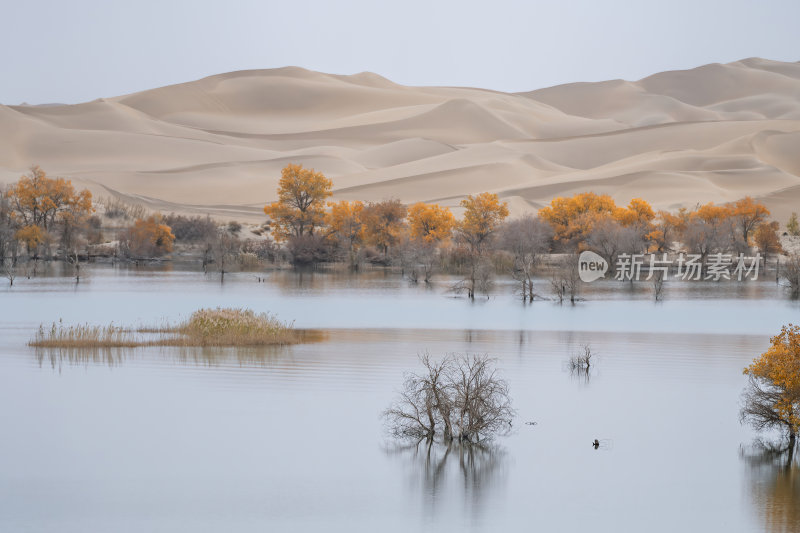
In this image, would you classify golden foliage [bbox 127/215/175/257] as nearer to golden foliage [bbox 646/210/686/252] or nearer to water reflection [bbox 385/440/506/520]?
golden foliage [bbox 646/210/686/252]

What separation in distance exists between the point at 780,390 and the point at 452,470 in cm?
530

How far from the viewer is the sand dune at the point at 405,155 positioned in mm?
127625

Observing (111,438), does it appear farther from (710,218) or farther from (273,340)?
(710,218)

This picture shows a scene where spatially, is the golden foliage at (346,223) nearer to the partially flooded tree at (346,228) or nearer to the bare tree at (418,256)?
the partially flooded tree at (346,228)

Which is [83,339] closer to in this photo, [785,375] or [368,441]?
[368,441]

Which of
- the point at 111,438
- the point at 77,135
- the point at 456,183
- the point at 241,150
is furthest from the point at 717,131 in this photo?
the point at 111,438

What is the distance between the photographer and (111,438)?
18.1 meters

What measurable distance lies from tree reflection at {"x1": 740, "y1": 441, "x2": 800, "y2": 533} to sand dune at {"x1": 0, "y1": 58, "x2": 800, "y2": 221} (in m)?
84.8

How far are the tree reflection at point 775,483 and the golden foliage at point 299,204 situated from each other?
170 ft

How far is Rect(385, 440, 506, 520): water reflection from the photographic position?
15.0 metres

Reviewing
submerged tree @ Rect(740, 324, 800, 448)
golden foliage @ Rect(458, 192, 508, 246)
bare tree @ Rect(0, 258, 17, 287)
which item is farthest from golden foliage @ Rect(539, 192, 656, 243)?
submerged tree @ Rect(740, 324, 800, 448)

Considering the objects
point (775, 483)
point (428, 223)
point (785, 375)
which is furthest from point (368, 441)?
point (428, 223)

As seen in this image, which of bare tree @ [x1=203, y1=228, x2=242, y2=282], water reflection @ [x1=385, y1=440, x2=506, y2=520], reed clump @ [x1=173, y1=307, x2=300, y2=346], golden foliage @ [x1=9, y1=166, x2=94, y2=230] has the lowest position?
water reflection @ [x1=385, y1=440, x2=506, y2=520]

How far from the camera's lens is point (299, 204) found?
225ft
